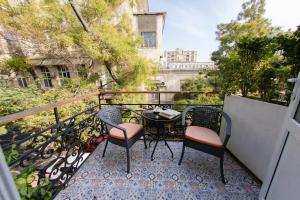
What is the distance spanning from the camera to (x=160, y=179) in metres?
1.50

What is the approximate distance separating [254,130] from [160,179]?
4.07ft

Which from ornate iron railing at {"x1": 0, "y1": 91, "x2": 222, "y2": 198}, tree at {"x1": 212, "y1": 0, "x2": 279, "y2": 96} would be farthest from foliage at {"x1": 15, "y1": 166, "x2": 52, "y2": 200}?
tree at {"x1": 212, "y1": 0, "x2": 279, "y2": 96}

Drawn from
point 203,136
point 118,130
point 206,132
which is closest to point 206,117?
point 206,132

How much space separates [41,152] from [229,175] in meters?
2.07

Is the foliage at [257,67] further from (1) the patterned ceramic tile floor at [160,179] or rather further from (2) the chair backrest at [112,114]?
(2) the chair backrest at [112,114]

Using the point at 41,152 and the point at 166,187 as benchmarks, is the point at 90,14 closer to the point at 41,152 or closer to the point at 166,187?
the point at 41,152

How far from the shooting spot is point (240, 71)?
1.58 meters

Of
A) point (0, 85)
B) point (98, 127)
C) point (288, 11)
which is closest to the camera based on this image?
point (288, 11)

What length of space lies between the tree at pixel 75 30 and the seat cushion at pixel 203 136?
4249 mm

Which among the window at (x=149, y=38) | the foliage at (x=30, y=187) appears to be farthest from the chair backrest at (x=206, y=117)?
the window at (x=149, y=38)

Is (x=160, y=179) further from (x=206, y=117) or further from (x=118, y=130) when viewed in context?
(x=206, y=117)

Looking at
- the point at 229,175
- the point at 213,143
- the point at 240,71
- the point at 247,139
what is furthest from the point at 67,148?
the point at 240,71

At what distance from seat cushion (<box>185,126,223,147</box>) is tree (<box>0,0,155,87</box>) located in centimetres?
425

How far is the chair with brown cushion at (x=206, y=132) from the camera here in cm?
140
